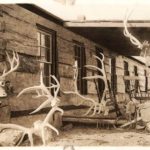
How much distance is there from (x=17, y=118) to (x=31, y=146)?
303 millimetres

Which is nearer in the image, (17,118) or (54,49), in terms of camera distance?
(17,118)

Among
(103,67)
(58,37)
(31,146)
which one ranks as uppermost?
(58,37)

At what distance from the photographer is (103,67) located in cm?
458

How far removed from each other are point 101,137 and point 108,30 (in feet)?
3.34

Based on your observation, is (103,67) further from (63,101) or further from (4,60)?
(4,60)

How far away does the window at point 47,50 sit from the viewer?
466 cm

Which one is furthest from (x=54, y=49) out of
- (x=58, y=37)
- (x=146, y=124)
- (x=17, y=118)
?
(x=146, y=124)

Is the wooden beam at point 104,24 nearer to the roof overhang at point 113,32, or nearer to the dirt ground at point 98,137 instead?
the roof overhang at point 113,32

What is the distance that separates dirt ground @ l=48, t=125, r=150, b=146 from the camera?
434 cm

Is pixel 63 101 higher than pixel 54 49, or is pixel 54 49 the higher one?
pixel 54 49

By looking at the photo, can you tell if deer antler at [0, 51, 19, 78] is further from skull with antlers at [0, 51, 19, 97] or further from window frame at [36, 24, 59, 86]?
window frame at [36, 24, 59, 86]

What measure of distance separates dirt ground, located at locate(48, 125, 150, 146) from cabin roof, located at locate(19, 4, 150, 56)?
0.73m

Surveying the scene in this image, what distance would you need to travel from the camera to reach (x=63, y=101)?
4.50m

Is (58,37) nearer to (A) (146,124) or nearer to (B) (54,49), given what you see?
(B) (54,49)
